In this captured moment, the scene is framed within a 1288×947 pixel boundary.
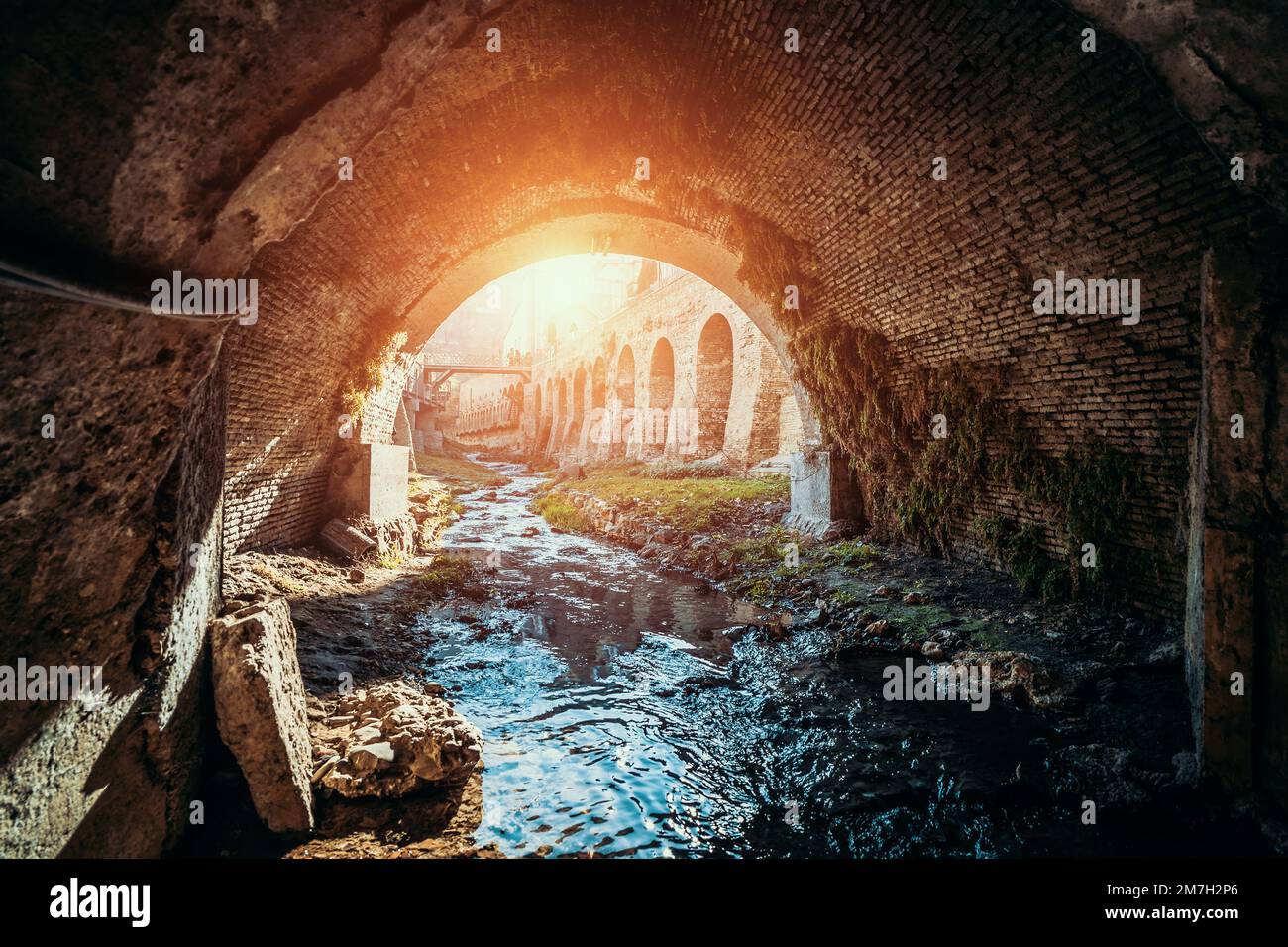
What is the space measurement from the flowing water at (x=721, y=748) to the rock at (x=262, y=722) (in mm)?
903

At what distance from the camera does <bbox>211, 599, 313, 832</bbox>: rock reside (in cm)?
254

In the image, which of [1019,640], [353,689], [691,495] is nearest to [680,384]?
[691,495]

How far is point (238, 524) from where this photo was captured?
595 cm

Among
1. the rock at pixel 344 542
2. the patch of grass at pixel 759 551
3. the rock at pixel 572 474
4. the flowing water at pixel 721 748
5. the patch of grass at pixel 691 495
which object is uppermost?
the rock at pixel 572 474

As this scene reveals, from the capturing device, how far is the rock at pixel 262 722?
2535 millimetres

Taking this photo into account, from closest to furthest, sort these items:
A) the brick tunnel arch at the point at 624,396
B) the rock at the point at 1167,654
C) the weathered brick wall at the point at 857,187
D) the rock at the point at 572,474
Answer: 1. the weathered brick wall at the point at 857,187
2. the rock at the point at 1167,654
3. the rock at the point at 572,474
4. the brick tunnel arch at the point at 624,396

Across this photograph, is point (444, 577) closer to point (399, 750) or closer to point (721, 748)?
point (399, 750)

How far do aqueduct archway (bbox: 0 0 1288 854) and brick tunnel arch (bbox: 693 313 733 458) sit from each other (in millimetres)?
8587

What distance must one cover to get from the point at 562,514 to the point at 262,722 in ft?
35.2

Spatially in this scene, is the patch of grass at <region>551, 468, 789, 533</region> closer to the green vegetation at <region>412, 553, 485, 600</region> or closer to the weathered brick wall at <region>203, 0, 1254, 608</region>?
the green vegetation at <region>412, 553, 485, 600</region>

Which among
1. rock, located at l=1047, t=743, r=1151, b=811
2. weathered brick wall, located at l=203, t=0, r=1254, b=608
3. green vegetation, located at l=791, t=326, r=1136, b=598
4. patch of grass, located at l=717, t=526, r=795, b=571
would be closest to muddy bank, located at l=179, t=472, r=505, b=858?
weathered brick wall, located at l=203, t=0, r=1254, b=608

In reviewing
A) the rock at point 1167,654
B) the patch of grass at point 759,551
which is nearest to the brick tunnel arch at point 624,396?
the patch of grass at point 759,551

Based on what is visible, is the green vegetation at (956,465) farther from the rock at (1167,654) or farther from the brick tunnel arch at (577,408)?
the brick tunnel arch at (577,408)
